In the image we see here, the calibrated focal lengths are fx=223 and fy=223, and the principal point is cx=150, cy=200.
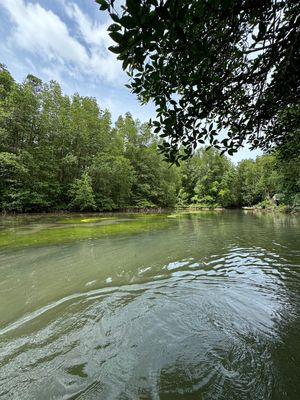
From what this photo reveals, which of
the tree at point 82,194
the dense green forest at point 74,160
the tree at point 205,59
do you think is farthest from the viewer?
the tree at point 82,194

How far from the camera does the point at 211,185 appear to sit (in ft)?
160

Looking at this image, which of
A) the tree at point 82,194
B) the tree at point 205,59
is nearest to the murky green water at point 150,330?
the tree at point 205,59

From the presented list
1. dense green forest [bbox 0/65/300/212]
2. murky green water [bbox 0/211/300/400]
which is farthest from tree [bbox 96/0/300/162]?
dense green forest [bbox 0/65/300/212]

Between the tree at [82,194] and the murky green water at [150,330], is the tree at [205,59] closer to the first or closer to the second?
the murky green water at [150,330]

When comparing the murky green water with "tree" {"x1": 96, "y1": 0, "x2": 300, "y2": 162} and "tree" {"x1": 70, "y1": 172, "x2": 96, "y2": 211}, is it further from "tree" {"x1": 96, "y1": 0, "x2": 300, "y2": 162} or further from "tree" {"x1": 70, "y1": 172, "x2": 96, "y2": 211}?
"tree" {"x1": 70, "y1": 172, "x2": 96, "y2": 211}

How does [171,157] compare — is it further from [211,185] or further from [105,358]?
[211,185]

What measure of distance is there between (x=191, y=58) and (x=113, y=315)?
3329mm

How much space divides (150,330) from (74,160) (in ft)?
84.0

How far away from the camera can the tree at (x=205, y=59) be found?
Answer: 4.82 feet

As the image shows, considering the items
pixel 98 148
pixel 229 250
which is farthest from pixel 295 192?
pixel 98 148

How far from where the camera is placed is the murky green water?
1.96 meters

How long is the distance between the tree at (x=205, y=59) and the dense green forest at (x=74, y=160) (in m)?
10.4

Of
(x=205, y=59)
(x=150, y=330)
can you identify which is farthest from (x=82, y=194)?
(x=205, y=59)

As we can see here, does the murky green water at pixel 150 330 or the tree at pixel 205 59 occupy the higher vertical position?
the tree at pixel 205 59
